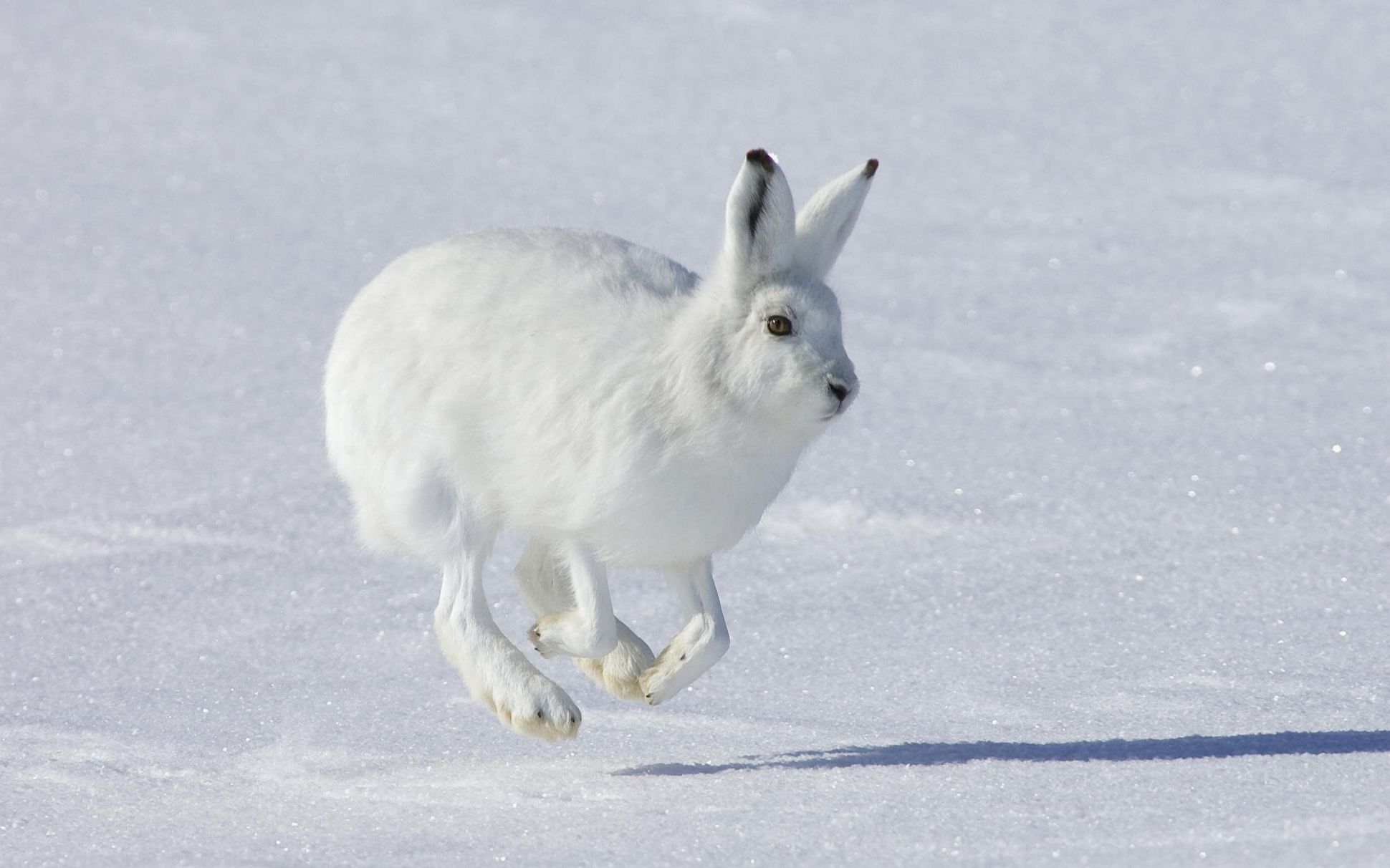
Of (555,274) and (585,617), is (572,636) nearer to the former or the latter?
(585,617)

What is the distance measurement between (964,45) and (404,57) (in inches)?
129

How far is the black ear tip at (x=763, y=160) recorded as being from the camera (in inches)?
165

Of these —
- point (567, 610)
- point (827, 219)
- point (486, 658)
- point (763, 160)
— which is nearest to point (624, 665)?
point (567, 610)

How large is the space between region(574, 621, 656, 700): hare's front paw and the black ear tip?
120cm

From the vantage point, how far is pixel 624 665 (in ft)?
15.8

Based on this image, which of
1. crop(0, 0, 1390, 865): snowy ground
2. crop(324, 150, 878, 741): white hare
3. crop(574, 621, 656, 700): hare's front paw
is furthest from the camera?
crop(574, 621, 656, 700): hare's front paw

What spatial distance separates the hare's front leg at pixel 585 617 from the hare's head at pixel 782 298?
582mm

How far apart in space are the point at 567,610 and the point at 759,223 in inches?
42.8

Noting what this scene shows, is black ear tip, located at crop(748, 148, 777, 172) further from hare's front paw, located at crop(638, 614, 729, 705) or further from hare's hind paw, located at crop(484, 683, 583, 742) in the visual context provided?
hare's hind paw, located at crop(484, 683, 583, 742)

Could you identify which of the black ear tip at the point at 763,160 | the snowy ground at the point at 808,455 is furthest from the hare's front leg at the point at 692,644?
the black ear tip at the point at 763,160

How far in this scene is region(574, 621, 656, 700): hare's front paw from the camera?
4.82 metres

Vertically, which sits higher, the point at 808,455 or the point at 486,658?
the point at 808,455

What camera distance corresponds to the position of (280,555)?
6.86 metres

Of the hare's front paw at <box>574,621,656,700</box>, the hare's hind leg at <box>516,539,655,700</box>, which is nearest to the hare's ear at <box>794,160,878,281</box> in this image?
the hare's hind leg at <box>516,539,655,700</box>
